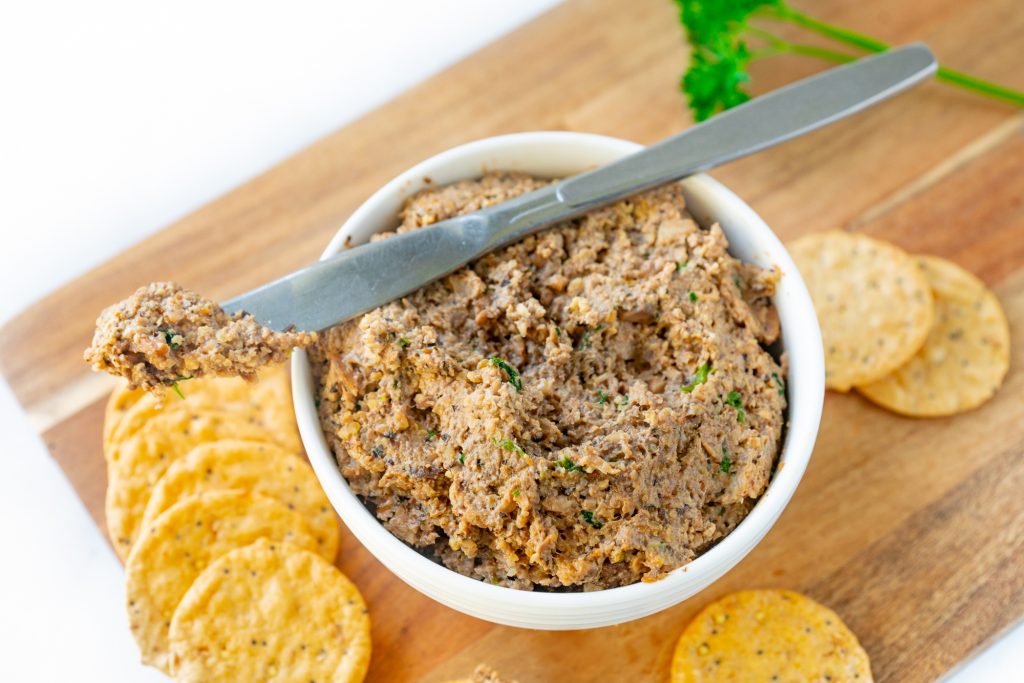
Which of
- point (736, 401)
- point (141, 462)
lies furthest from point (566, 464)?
point (141, 462)

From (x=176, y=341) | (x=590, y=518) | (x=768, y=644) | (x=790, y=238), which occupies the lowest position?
(x=768, y=644)

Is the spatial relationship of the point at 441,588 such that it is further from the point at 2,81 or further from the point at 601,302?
the point at 2,81

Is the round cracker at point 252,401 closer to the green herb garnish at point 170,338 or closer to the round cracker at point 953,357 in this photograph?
the green herb garnish at point 170,338

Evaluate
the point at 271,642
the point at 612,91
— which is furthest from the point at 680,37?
the point at 271,642

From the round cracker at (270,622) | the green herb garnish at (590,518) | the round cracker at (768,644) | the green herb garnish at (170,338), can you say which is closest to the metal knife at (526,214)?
the green herb garnish at (170,338)

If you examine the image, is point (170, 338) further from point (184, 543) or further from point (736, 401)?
point (736, 401)

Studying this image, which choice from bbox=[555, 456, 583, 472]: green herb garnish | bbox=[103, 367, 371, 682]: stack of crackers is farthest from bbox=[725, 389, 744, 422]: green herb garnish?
bbox=[103, 367, 371, 682]: stack of crackers
